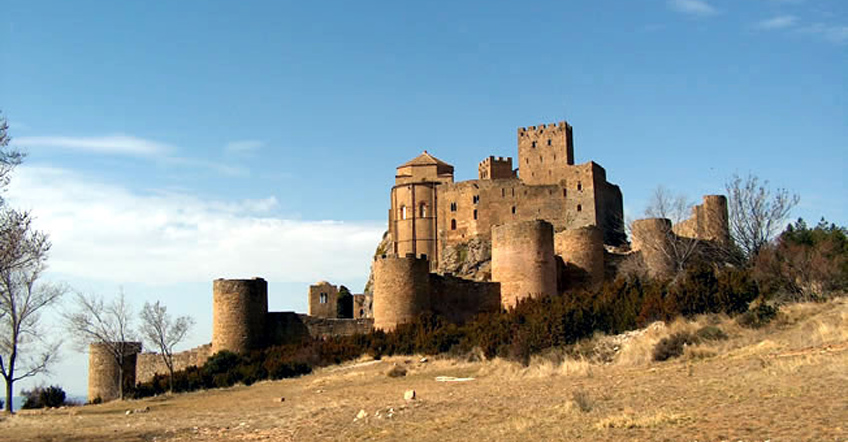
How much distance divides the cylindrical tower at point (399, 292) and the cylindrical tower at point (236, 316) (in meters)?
4.76

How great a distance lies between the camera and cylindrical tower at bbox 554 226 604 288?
112ft

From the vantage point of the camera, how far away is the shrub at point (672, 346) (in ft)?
59.2

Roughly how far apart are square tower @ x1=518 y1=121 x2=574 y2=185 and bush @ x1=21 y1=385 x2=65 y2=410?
30.8 metres

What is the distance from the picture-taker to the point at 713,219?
37125 mm

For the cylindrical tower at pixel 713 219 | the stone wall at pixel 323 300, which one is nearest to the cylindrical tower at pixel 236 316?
the stone wall at pixel 323 300

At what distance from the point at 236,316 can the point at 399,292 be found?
6306 millimetres

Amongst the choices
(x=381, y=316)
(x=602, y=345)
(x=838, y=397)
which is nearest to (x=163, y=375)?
(x=381, y=316)

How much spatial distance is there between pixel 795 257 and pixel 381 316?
13.8 m

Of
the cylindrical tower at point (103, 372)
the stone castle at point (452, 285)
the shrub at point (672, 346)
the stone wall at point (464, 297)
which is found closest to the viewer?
the shrub at point (672, 346)

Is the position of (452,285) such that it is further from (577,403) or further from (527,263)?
(577,403)

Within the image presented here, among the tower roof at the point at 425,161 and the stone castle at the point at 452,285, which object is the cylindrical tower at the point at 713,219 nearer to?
the stone castle at the point at 452,285

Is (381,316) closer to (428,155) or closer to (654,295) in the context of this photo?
(654,295)

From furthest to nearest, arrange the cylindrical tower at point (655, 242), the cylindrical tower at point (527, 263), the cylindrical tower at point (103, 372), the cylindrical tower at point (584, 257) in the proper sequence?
1. the cylindrical tower at point (103, 372)
2. the cylindrical tower at point (655, 242)
3. the cylindrical tower at point (584, 257)
4. the cylindrical tower at point (527, 263)

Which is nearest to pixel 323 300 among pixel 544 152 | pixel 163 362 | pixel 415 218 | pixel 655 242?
pixel 415 218
